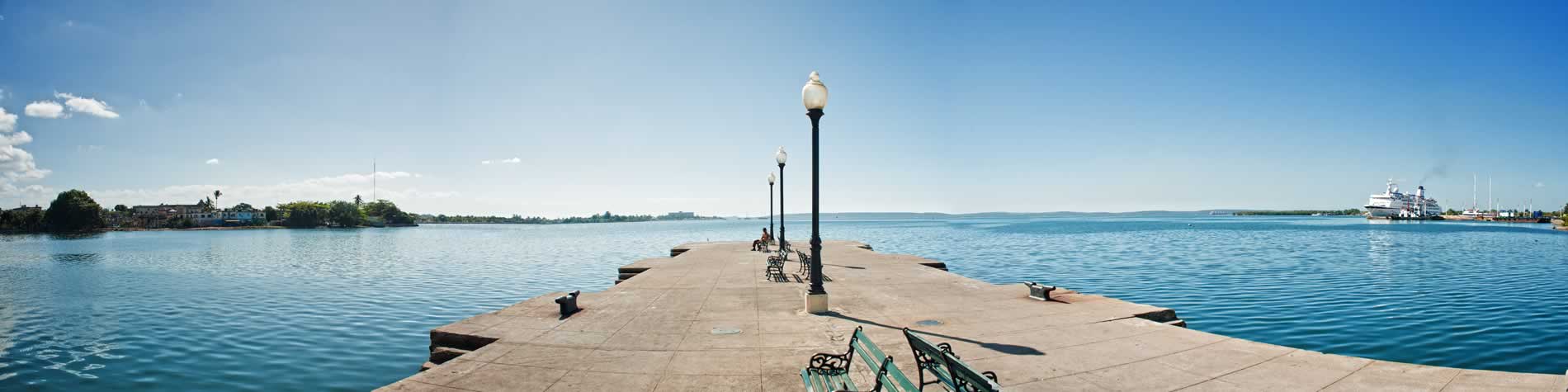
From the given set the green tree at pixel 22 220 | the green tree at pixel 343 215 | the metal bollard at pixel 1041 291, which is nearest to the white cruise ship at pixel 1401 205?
the metal bollard at pixel 1041 291

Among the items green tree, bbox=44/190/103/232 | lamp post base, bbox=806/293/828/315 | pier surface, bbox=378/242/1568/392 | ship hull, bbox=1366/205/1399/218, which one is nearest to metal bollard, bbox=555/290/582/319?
pier surface, bbox=378/242/1568/392

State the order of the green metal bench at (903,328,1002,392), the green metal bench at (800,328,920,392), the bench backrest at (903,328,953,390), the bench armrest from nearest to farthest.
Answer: the green metal bench at (903,328,1002,392)
the bench backrest at (903,328,953,390)
the green metal bench at (800,328,920,392)
the bench armrest

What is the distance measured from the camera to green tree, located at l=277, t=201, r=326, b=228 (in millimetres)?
171625

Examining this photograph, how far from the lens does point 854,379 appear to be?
6.71 meters

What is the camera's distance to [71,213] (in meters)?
124

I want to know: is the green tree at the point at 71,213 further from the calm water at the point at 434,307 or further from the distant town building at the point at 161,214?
the calm water at the point at 434,307

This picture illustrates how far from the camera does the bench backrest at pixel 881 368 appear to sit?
4679 mm

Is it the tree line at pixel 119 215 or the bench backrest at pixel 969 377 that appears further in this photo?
the tree line at pixel 119 215

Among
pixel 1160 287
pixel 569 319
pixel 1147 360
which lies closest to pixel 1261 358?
pixel 1147 360

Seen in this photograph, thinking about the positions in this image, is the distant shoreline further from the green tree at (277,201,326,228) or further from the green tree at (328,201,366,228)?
the green tree at (328,201,366,228)

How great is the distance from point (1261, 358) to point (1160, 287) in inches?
671

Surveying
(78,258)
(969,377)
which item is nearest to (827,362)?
(969,377)

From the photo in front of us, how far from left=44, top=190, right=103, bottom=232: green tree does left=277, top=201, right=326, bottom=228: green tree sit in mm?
43606

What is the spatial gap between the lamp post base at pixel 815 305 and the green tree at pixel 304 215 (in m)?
210
